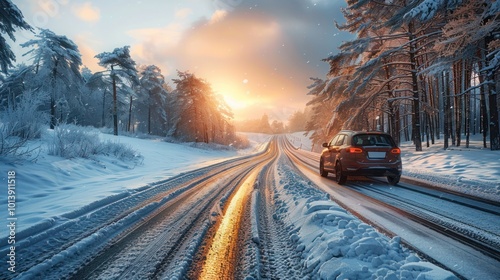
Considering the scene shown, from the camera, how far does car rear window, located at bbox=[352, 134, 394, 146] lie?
7.45 m

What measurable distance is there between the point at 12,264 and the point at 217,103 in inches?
1377

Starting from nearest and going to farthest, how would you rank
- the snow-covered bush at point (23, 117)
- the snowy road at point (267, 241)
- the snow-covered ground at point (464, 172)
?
the snowy road at point (267, 241) → the snow-covered ground at point (464, 172) → the snow-covered bush at point (23, 117)

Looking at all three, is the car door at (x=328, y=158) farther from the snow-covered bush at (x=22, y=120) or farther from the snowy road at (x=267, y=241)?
the snow-covered bush at (x=22, y=120)

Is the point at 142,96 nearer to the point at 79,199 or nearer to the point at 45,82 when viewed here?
the point at 45,82

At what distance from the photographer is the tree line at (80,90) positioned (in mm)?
10656

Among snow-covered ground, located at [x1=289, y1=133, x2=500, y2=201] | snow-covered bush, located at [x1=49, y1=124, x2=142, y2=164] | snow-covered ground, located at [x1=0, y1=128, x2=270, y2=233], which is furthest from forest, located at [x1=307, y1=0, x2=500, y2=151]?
snow-covered bush, located at [x1=49, y1=124, x2=142, y2=164]

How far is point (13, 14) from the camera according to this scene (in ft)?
36.3

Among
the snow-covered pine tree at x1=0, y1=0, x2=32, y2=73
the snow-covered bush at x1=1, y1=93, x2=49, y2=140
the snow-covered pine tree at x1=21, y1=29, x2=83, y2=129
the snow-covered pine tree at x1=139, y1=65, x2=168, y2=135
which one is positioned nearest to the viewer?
the snow-covered bush at x1=1, y1=93, x2=49, y2=140

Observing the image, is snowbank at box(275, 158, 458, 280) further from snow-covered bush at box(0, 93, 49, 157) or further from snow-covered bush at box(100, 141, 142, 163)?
snow-covered bush at box(100, 141, 142, 163)

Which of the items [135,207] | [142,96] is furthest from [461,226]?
[142,96]

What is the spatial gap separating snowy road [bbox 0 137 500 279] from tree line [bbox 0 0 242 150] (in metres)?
7.08

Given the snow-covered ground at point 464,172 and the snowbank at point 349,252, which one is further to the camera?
the snow-covered ground at point 464,172

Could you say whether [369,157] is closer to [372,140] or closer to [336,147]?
[372,140]

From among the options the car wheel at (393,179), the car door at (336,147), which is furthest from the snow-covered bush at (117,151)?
the car wheel at (393,179)
